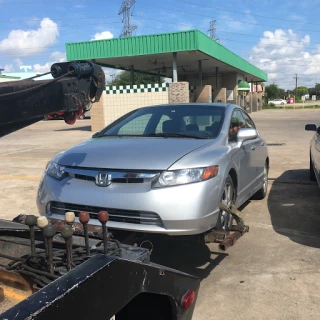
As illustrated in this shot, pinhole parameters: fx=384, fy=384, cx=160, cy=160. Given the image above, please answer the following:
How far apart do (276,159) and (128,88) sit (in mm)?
10583

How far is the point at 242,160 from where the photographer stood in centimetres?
445

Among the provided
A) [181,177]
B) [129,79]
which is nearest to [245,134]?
[181,177]

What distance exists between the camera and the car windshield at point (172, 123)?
437cm

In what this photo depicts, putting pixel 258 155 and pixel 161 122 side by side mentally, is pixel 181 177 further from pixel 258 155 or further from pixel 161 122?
pixel 258 155

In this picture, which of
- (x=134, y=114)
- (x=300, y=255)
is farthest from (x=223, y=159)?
(x=134, y=114)

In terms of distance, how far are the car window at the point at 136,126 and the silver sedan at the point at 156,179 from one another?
0.24 m

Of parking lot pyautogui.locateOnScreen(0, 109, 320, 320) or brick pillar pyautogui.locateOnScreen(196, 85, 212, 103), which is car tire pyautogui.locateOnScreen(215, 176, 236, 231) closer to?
parking lot pyautogui.locateOnScreen(0, 109, 320, 320)

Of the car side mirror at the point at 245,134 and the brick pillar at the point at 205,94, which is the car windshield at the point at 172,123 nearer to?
the car side mirror at the point at 245,134

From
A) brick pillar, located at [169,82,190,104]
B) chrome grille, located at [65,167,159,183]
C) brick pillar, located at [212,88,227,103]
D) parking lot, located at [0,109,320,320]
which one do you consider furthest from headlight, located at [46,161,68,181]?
brick pillar, located at [212,88,227,103]

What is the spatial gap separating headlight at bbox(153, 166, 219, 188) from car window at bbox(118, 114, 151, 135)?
1364 mm

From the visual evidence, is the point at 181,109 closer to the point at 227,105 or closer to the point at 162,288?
the point at 227,105

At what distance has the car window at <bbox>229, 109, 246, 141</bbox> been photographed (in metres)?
4.45

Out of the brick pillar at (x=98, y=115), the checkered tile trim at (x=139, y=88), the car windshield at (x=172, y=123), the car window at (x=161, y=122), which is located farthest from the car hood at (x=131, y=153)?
the brick pillar at (x=98, y=115)

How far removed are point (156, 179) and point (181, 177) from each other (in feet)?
0.71
